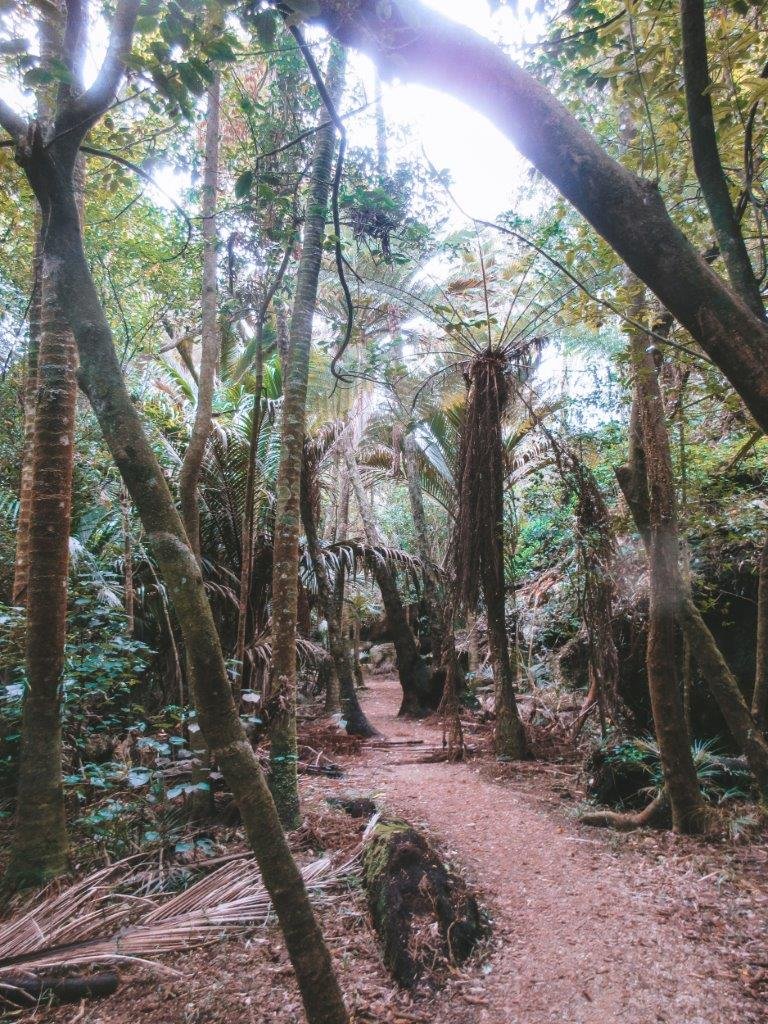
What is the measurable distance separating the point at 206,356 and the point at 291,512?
1939 millimetres

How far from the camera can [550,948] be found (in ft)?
10.2

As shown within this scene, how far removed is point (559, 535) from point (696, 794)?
470cm

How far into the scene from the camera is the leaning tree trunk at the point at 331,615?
7.85m

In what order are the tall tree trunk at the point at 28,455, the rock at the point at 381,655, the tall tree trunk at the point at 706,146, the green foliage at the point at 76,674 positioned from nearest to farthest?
1. the tall tree trunk at the point at 706,146
2. the green foliage at the point at 76,674
3. the tall tree trunk at the point at 28,455
4. the rock at the point at 381,655

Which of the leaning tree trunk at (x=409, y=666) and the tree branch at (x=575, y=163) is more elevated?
the tree branch at (x=575, y=163)

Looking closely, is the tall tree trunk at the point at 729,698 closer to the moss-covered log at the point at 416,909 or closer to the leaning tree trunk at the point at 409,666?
the moss-covered log at the point at 416,909

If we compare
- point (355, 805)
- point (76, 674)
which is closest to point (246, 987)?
point (76, 674)

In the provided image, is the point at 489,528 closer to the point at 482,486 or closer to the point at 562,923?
the point at 482,486

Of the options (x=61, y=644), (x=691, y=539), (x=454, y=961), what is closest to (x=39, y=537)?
(x=61, y=644)

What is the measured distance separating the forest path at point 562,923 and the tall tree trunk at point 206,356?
127 inches

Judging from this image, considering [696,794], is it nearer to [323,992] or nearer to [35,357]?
[323,992]

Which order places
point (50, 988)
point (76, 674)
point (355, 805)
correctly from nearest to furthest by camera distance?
point (50, 988), point (76, 674), point (355, 805)

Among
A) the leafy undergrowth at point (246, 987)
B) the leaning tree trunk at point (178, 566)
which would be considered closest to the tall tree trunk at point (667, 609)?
the leafy undergrowth at point (246, 987)

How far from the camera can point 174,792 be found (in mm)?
3254
